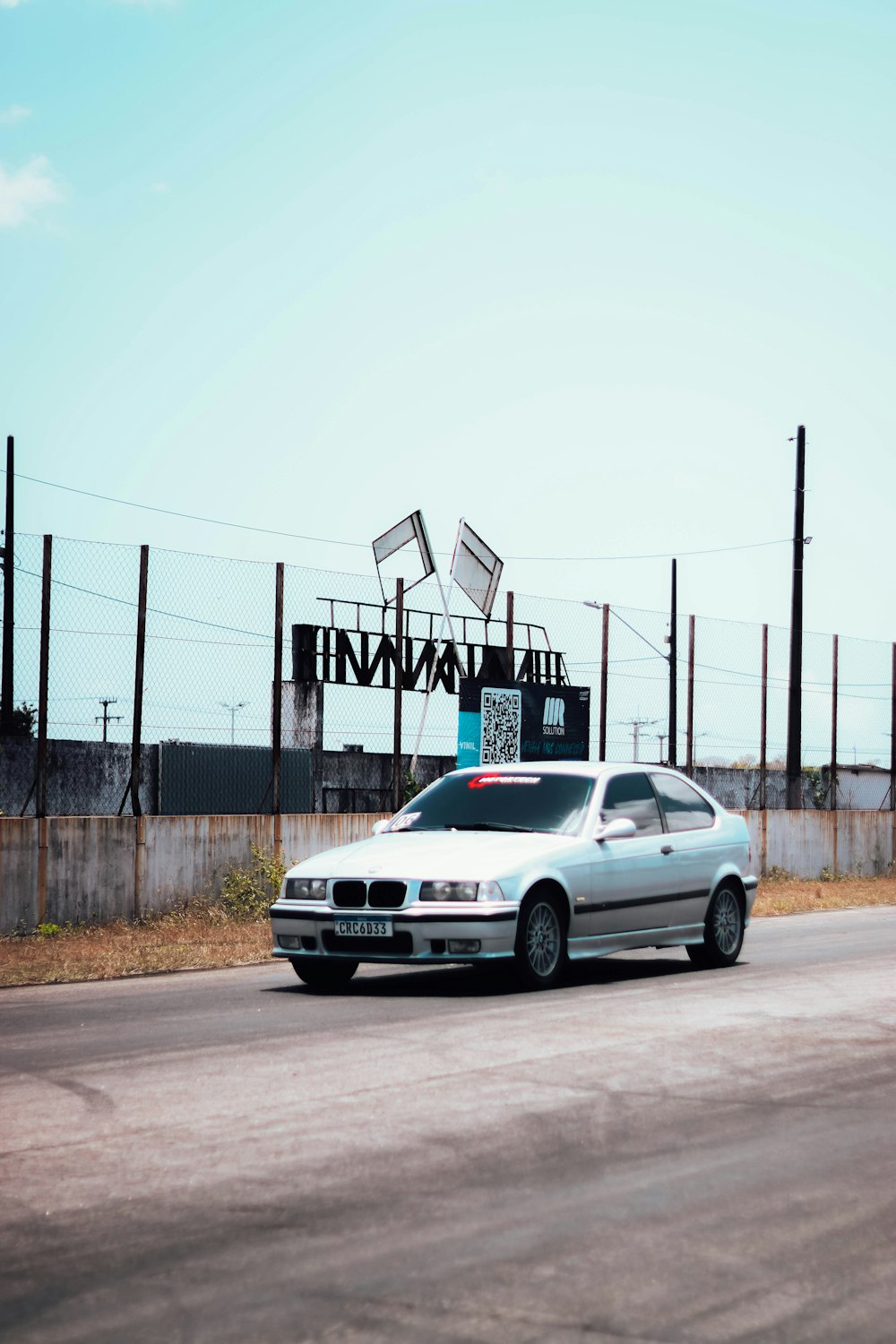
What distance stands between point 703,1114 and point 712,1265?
2.20 metres

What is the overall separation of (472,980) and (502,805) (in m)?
1.32

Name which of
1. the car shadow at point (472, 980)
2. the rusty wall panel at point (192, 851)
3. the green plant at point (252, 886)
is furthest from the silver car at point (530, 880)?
the green plant at point (252, 886)

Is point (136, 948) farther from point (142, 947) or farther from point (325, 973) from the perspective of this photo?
point (325, 973)

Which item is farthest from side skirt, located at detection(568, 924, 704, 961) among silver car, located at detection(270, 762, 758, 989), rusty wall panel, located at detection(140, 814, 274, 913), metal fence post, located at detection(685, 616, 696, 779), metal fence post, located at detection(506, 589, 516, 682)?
metal fence post, located at detection(685, 616, 696, 779)

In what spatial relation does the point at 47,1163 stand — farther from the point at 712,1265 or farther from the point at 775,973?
the point at 775,973

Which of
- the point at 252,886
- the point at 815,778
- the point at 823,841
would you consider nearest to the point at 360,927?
the point at 252,886

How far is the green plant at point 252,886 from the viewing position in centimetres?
1799

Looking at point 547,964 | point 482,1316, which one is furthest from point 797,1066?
point 482,1316

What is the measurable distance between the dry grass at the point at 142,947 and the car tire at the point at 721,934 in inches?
148

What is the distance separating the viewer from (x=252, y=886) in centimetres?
1833

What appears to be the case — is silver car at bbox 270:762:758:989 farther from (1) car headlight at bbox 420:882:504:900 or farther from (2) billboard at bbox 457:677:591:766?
(2) billboard at bbox 457:677:591:766

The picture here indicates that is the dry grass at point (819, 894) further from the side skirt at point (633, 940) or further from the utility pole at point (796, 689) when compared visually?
the side skirt at point (633, 940)

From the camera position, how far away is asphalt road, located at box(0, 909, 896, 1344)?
423cm

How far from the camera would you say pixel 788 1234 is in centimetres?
494
